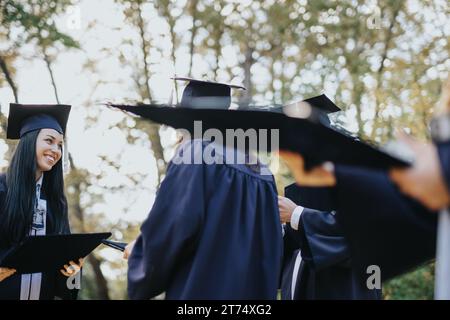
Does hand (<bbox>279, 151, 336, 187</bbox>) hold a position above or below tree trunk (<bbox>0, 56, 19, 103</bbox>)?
below

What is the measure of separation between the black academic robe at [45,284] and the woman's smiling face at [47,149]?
0.83 feet

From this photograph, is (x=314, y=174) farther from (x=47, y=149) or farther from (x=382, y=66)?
(x=382, y=66)

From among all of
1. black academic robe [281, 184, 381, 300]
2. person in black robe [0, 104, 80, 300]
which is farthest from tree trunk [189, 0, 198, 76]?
black academic robe [281, 184, 381, 300]

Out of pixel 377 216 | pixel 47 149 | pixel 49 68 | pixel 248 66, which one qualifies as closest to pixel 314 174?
pixel 377 216

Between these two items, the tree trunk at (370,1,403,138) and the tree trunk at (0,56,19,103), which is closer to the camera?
the tree trunk at (0,56,19,103)

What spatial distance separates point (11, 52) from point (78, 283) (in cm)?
449

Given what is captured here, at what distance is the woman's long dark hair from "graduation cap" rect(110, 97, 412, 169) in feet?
6.03

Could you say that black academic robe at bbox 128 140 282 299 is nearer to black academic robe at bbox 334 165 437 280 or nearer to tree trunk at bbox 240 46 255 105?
black academic robe at bbox 334 165 437 280

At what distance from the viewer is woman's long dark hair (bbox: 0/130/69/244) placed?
171 inches

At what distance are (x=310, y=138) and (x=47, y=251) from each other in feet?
7.28

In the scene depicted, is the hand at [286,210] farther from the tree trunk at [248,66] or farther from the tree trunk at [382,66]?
the tree trunk at [248,66]

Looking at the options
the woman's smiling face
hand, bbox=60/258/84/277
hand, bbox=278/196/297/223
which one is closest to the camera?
hand, bbox=278/196/297/223
